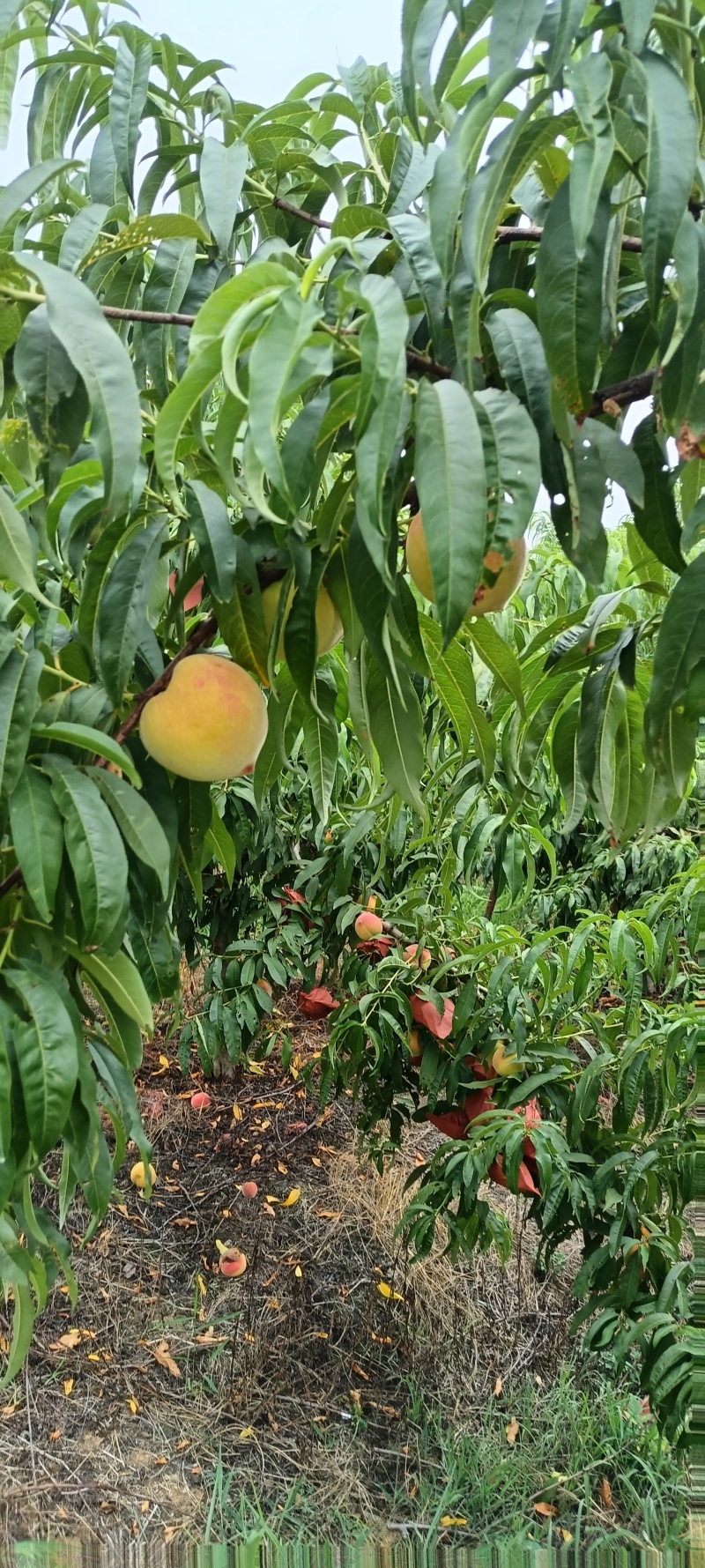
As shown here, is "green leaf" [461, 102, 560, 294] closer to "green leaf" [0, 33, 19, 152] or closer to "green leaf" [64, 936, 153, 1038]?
"green leaf" [64, 936, 153, 1038]

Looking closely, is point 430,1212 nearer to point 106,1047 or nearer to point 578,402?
point 106,1047

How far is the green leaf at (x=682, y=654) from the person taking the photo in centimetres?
48

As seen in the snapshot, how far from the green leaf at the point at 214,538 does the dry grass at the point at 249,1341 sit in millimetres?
1966

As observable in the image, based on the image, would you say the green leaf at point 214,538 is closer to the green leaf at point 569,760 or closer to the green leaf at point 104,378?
the green leaf at point 104,378

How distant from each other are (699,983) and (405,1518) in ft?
4.60

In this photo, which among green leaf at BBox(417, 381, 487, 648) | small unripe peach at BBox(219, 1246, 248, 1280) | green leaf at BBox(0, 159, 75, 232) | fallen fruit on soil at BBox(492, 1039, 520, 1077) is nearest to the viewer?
green leaf at BBox(417, 381, 487, 648)

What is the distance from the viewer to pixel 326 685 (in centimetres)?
70

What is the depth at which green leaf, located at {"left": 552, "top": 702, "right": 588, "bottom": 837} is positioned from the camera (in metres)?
0.73

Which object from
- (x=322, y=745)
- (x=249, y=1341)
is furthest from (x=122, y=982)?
(x=249, y=1341)

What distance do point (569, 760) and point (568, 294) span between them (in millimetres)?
377

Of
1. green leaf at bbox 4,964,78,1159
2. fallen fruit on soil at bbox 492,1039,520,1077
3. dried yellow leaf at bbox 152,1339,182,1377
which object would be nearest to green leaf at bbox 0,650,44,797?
green leaf at bbox 4,964,78,1159

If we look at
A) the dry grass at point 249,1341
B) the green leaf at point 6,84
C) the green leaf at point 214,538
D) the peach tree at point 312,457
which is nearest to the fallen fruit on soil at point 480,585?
the peach tree at point 312,457

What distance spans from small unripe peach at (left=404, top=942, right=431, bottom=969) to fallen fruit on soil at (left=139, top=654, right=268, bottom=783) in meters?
1.10

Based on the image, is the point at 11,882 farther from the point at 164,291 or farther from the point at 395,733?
the point at 164,291
